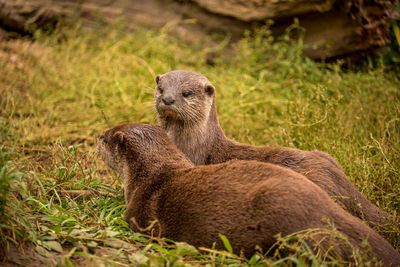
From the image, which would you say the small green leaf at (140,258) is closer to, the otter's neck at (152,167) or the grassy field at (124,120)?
the grassy field at (124,120)

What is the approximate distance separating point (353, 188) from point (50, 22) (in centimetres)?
575

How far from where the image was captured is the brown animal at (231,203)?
2.28 meters

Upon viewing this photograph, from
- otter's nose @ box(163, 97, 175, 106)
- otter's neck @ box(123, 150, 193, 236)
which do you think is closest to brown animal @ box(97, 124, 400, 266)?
otter's neck @ box(123, 150, 193, 236)

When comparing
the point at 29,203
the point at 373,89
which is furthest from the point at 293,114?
the point at 29,203

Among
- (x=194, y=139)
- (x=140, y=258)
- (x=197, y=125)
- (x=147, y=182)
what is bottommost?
(x=140, y=258)

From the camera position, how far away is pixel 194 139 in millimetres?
3502

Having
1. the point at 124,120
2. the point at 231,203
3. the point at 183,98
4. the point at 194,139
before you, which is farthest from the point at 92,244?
the point at 124,120

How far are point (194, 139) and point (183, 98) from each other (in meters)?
0.34

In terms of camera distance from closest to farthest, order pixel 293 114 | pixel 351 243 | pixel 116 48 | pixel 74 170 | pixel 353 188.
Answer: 1. pixel 351 243
2. pixel 353 188
3. pixel 74 170
4. pixel 293 114
5. pixel 116 48

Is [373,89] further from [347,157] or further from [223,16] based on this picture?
[223,16]

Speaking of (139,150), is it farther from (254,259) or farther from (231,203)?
(254,259)

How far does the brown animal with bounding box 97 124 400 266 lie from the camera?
2.28 meters

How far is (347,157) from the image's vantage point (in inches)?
144

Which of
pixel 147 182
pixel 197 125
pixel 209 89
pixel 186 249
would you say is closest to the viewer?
pixel 186 249
